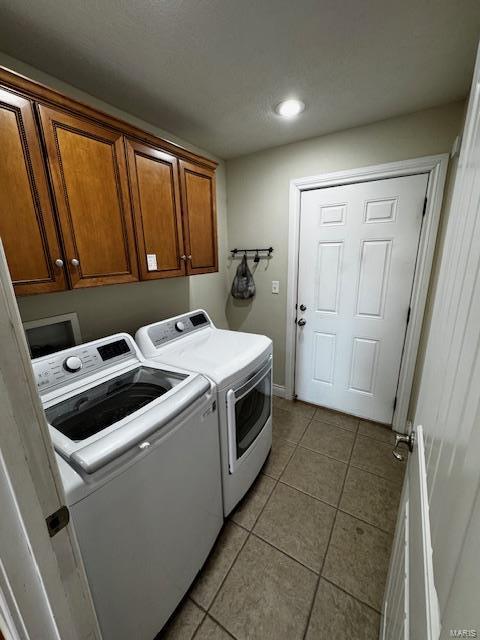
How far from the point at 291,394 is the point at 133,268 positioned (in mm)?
1993

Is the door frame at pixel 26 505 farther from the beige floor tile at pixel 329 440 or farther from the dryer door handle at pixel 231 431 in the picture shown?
the beige floor tile at pixel 329 440

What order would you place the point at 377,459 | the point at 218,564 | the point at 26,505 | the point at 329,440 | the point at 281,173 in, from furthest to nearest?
the point at 281,173
the point at 329,440
the point at 377,459
the point at 218,564
the point at 26,505

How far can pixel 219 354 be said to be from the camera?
151cm

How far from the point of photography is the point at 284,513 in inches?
61.7

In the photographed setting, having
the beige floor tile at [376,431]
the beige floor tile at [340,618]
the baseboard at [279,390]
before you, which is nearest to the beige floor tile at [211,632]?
the beige floor tile at [340,618]

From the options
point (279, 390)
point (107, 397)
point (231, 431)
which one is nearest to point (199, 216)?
point (107, 397)

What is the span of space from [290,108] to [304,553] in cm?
261

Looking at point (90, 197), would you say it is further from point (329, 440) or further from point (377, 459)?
point (377, 459)

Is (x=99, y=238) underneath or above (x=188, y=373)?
above

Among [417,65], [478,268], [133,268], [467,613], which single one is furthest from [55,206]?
[417,65]

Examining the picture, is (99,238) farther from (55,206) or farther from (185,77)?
(185,77)

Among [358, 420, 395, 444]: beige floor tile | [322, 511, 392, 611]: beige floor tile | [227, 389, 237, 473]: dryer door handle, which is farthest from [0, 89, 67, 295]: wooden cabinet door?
[358, 420, 395, 444]: beige floor tile

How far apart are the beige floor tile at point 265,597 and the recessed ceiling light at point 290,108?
2.59m

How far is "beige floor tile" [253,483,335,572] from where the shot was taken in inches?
53.9
